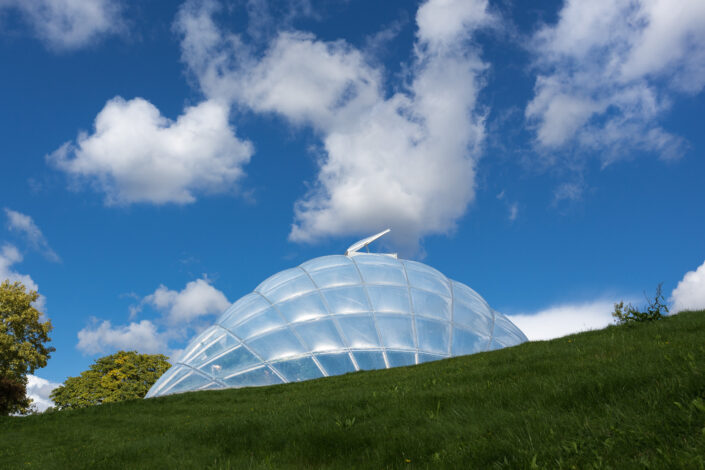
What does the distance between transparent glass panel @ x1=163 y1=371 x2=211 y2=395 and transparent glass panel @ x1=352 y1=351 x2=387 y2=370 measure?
8235 millimetres

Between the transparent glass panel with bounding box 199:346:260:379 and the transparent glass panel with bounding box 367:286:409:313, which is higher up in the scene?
the transparent glass panel with bounding box 367:286:409:313

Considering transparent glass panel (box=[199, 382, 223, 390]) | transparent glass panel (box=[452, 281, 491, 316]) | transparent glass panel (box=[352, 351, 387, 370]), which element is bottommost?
transparent glass panel (box=[199, 382, 223, 390])

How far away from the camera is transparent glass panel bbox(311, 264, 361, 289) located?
2898 centimetres

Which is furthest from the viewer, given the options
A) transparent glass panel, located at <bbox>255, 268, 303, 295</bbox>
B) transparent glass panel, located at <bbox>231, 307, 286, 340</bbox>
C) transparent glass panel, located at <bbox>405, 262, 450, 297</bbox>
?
transparent glass panel, located at <bbox>255, 268, 303, 295</bbox>

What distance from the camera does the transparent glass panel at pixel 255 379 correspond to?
75.2 feet

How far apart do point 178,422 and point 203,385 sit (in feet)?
38.4

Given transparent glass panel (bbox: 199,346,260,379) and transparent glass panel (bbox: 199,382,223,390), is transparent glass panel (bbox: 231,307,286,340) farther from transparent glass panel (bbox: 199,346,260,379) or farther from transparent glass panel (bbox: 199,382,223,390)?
transparent glass panel (bbox: 199,382,223,390)

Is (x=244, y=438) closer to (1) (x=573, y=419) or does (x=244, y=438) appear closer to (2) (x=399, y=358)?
(1) (x=573, y=419)

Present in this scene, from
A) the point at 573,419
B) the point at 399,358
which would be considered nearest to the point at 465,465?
the point at 573,419

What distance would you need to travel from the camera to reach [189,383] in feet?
81.4

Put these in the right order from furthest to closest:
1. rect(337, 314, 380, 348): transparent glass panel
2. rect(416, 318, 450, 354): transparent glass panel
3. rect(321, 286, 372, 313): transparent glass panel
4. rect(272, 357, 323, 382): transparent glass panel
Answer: rect(321, 286, 372, 313): transparent glass panel < rect(416, 318, 450, 354): transparent glass panel < rect(337, 314, 380, 348): transparent glass panel < rect(272, 357, 323, 382): transparent glass panel

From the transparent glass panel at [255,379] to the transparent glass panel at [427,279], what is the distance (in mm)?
10907

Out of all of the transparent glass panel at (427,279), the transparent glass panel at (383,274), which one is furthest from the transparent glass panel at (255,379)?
the transparent glass panel at (427,279)

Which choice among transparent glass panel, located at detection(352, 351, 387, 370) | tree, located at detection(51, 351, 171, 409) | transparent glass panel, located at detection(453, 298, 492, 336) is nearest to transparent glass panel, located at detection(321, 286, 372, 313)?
transparent glass panel, located at detection(352, 351, 387, 370)
